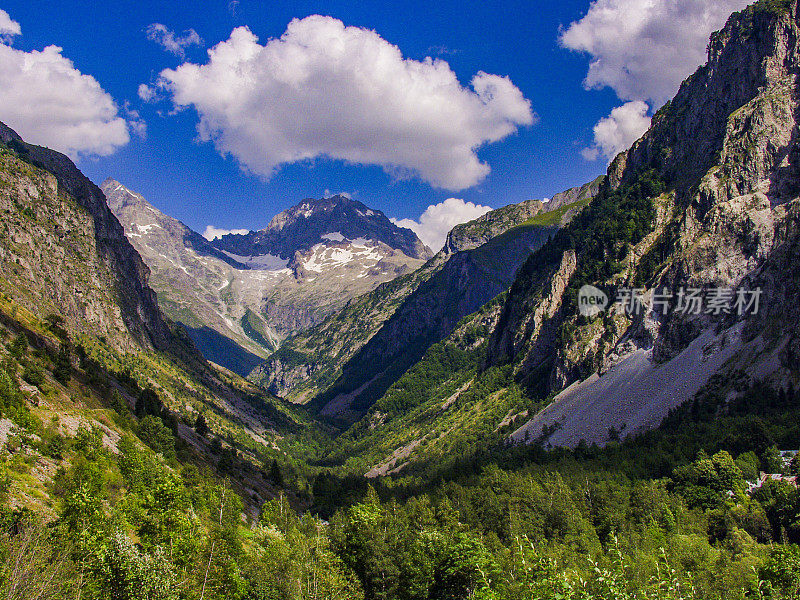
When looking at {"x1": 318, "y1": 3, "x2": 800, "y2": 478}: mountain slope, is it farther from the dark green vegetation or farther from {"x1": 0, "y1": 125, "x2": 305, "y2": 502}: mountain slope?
{"x1": 0, "y1": 125, "x2": 305, "y2": 502}: mountain slope

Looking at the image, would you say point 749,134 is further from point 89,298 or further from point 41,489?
point 89,298

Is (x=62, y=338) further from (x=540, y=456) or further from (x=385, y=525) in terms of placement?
(x=540, y=456)

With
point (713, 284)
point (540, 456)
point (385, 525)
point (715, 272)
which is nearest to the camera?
point (385, 525)

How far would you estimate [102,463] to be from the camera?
55.5 metres

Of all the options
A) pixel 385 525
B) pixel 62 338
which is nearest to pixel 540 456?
pixel 385 525

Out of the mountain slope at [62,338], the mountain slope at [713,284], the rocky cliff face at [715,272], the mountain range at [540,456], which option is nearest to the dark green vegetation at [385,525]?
the mountain range at [540,456]

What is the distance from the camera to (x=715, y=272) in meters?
155

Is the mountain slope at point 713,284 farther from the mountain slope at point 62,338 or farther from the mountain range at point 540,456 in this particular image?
the mountain slope at point 62,338

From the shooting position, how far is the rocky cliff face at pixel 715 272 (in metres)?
137

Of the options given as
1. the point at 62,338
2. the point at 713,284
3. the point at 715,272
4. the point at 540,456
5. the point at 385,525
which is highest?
the point at 715,272

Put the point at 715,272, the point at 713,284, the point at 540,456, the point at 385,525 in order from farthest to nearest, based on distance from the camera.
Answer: the point at 715,272
the point at 713,284
the point at 540,456
the point at 385,525

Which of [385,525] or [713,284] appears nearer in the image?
[385,525]

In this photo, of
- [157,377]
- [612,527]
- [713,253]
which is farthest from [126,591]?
[157,377]

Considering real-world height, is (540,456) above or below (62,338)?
above
